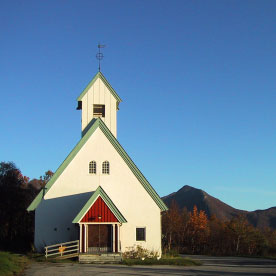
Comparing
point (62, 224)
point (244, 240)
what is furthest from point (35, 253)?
point (244, 240)

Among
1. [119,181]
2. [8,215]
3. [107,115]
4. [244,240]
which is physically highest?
[107,115]

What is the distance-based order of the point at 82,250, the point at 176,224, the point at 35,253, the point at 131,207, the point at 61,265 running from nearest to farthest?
the point at 61,265 → the point at 82,250 → the point at 35,253 → the point at 131,207 → the point at 176,224

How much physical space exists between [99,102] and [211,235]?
4362cm

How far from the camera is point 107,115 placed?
30906 mm

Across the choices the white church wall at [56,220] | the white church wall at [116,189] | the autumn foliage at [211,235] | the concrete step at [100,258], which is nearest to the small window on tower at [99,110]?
the white church wall at [116,189]

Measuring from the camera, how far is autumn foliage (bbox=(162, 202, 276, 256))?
172 ft

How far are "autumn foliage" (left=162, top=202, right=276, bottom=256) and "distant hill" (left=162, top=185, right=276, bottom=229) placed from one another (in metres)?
59.6

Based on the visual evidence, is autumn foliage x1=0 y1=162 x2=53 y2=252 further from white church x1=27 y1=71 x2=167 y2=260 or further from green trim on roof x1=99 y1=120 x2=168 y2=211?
green trim on roof x1=99 y1=120 x2=168 y2=211

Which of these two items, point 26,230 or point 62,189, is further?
point 26,230

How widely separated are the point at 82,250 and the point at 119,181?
5.73 m

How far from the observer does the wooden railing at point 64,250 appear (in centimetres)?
2391

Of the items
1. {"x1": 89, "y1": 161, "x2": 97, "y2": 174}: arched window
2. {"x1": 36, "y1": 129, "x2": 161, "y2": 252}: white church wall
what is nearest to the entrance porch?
{"x1": 36, "y1": 129, "x2": 161, "y2": 252}: white church wall

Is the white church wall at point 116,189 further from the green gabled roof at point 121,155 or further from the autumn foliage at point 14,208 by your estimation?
the autumn foliage at point 14,208

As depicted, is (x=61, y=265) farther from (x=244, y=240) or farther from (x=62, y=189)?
(x=244, y=240)
